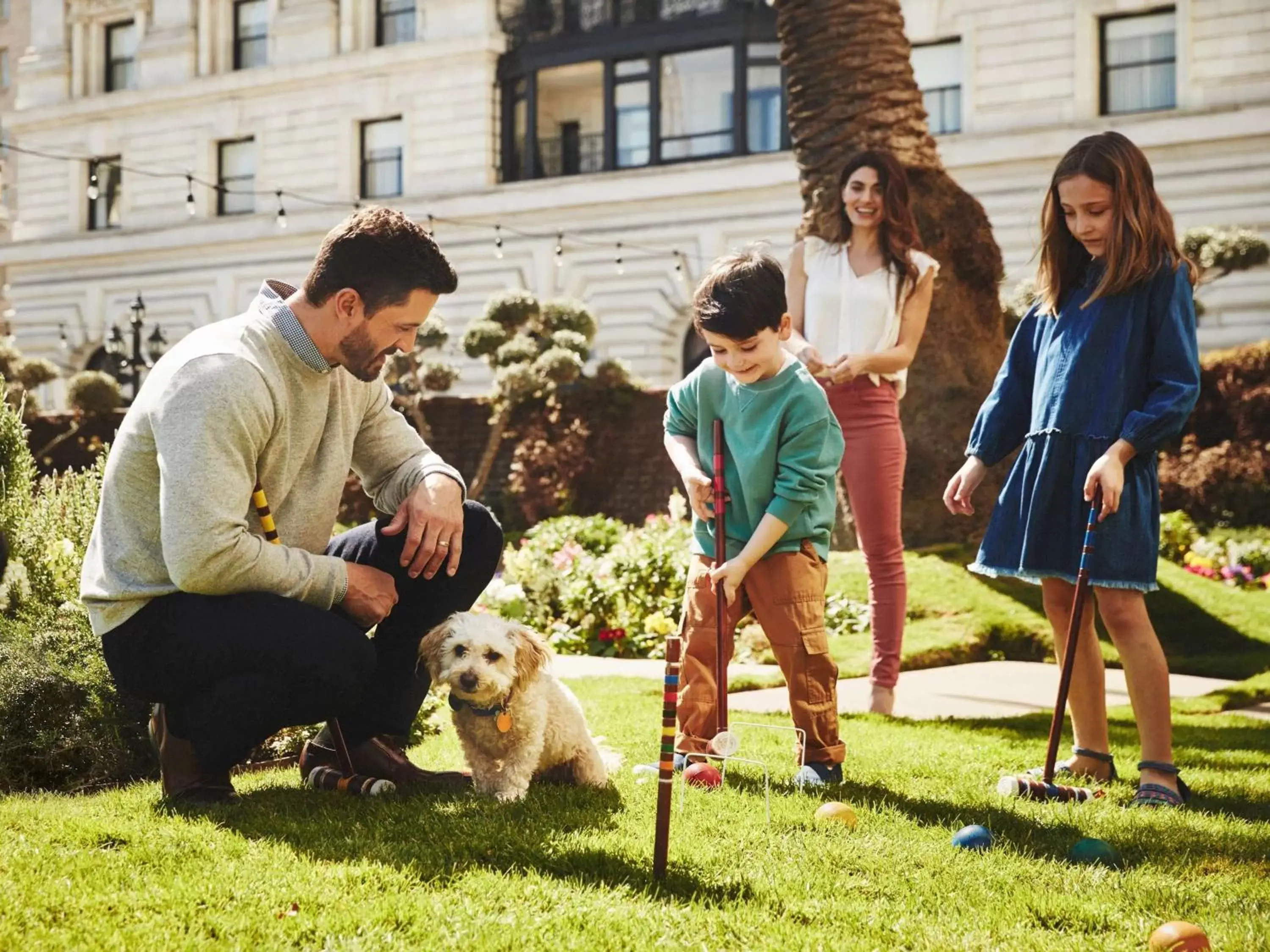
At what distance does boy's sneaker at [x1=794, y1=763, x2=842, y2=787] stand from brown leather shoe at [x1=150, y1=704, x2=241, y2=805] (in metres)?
1.67

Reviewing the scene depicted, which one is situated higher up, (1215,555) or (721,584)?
(721,584)

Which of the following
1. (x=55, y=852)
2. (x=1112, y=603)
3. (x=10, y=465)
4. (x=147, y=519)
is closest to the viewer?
(x=55, y=852)

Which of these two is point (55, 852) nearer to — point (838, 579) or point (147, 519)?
point (147, 519)

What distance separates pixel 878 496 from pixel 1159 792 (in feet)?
6.27

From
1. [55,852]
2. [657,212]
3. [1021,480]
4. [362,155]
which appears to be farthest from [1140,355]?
[362,155]

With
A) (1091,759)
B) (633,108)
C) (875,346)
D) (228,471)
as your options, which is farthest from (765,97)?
(228,471)

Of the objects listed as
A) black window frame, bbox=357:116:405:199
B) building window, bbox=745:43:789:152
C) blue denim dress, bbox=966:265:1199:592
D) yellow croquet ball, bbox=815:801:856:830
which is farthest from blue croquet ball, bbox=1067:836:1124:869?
black window frame, bbox=357:116:405:199

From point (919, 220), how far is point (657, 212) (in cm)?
1767

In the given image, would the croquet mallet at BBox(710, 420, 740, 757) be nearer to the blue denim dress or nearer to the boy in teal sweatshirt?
the boy in teal sweatshirt

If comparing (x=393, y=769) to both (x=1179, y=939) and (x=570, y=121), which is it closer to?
(x=1179, y=939)

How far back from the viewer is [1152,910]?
2.95 m

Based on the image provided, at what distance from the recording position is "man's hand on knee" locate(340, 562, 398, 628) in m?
3.70

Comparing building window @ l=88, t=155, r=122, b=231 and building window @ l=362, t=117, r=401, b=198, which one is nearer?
building window @ l=362, t=117, r=401, b=198

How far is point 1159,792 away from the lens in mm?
4090
